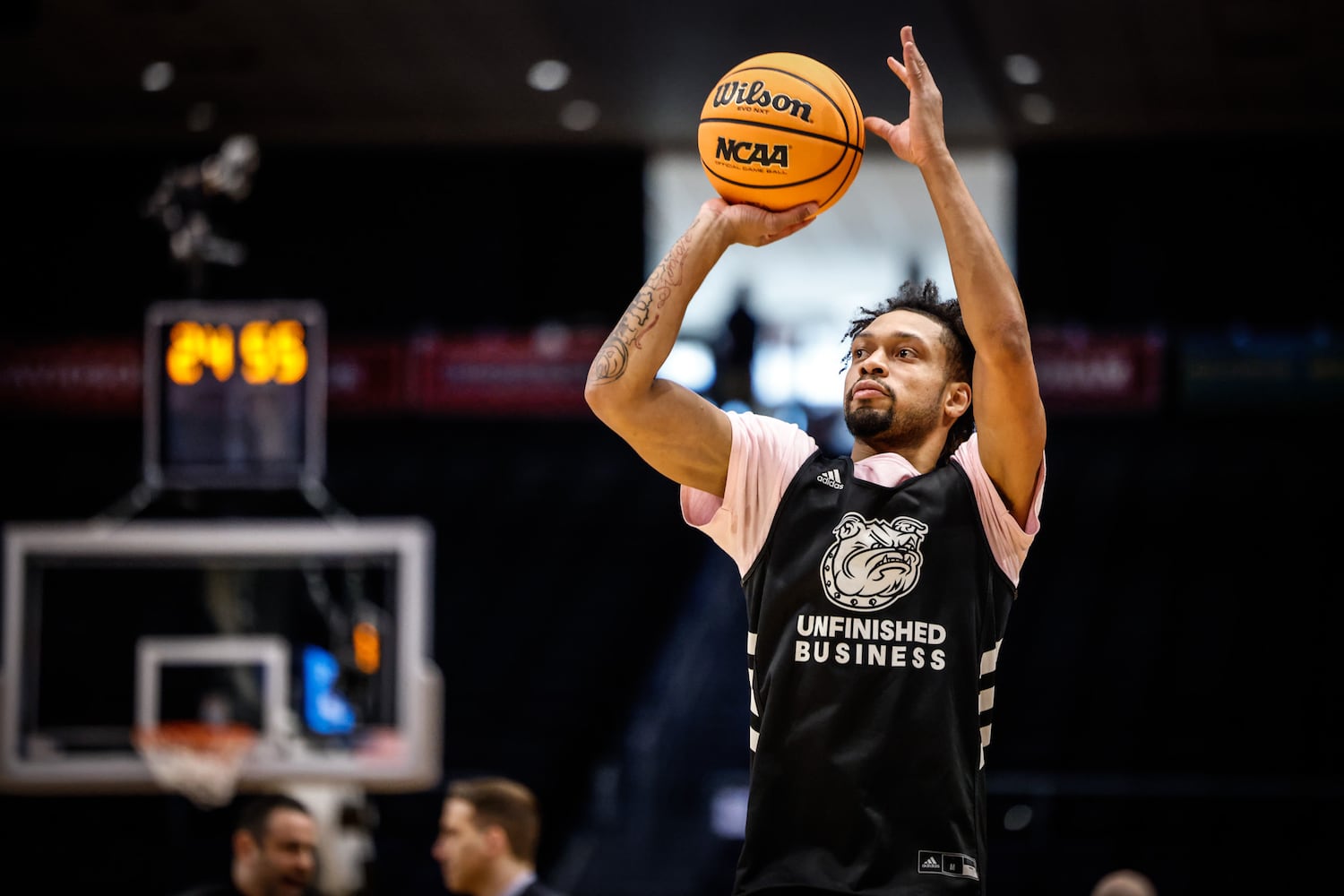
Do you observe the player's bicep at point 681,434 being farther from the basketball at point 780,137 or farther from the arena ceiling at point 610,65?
the arena ceiling at point 610,65

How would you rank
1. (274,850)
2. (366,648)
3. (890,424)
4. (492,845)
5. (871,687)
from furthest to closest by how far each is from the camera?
(366,648), (274,850), (492,845), (890,424), (871,687)

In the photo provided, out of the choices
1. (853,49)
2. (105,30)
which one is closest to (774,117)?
(853,49)

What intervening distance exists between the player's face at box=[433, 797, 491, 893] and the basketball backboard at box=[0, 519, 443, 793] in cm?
373

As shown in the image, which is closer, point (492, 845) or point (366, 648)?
point (492, 845)

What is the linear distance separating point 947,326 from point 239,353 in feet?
21.9

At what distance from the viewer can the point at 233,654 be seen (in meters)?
9.88

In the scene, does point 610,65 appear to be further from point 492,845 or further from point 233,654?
point 492,845

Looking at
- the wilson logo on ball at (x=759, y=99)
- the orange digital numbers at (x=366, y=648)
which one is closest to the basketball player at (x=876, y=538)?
the wilson logo on ball at (x=759, y=99)

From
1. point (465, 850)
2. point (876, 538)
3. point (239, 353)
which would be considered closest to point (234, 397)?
point (239, 353)

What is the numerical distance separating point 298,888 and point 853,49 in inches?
258

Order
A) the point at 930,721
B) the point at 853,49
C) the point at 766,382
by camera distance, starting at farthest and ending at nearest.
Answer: the point at 766,382 → the point at 853,49 → the point at 930,721

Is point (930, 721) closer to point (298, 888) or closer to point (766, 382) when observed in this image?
point (298, 888)

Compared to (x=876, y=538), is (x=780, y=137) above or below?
above

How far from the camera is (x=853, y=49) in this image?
402 inches
